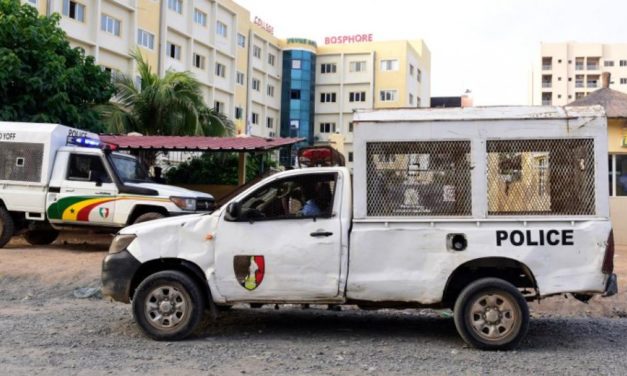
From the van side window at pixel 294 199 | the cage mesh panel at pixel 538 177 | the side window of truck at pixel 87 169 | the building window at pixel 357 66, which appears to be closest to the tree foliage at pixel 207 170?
the side window of truck at pixel 87 169

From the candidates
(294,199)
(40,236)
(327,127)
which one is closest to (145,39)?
(40,236)

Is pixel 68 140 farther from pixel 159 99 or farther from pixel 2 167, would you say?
pixel 159 99

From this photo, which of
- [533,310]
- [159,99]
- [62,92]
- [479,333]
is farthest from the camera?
[159,99]

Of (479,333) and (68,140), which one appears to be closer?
(479,333)

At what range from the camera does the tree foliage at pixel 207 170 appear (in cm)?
1901

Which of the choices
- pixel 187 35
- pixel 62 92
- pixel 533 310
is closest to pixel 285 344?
pixel 533 310

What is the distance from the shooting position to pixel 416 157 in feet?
20.3

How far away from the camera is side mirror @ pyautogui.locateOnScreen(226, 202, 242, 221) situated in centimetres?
615

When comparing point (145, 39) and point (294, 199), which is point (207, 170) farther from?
point (145, 39)

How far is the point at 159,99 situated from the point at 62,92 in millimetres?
4478

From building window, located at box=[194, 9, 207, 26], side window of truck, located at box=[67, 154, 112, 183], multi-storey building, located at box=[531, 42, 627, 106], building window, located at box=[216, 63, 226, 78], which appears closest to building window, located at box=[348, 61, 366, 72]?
building window, located at box=[216, 63, 226, 78]

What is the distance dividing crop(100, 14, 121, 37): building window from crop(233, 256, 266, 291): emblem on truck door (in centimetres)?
3441

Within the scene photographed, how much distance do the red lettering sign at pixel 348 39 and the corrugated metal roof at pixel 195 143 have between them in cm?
5620

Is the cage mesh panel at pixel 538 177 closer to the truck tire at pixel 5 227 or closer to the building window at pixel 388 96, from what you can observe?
the truck tire at pixel 5 227
